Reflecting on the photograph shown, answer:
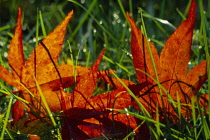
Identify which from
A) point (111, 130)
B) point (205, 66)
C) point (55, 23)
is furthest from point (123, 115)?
point (55, 23)

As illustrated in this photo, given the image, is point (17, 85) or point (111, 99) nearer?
point (111, 99)

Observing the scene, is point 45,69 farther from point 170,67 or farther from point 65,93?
point 170,67

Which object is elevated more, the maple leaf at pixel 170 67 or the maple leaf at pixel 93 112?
the maple leaf at pixel 170 67

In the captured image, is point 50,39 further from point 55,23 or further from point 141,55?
point 55,23

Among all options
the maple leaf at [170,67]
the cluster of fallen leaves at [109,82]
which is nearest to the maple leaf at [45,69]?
the cluster of fallen leaves at [109,82]

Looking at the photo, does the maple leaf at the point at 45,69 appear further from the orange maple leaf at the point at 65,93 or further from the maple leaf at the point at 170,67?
the maple leaf at the point at 170,67

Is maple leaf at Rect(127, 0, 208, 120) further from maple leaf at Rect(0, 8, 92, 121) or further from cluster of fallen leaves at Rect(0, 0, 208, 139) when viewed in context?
maple leaf at Rect(0, 8, 92, 121)

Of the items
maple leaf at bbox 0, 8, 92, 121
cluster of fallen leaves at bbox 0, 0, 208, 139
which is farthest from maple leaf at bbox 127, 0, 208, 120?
maple leaf at bbox 0, 8, 92, 121

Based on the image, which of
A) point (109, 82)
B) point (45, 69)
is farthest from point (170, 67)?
point (45, 69)
